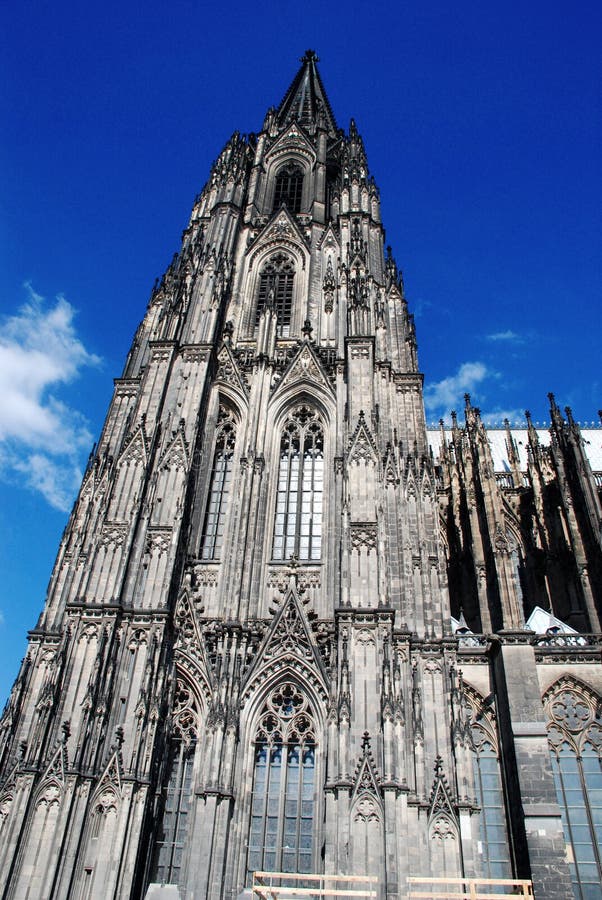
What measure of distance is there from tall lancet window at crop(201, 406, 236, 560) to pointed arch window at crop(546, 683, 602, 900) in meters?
10.8

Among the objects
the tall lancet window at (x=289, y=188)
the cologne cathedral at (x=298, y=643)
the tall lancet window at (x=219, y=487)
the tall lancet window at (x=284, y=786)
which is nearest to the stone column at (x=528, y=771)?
the cologne cathedral at (x=298, y=643)

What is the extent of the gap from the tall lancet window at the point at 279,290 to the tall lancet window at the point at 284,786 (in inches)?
573

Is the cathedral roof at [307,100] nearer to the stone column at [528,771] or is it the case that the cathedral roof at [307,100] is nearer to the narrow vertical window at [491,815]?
the stone column at [528,771]

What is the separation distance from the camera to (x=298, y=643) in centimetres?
1809

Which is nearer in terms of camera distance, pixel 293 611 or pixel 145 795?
pixel 145 795

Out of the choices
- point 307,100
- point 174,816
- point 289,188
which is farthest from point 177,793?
point 307,100

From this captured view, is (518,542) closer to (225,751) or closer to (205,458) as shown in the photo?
(205,458)

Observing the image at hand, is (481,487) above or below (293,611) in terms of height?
above

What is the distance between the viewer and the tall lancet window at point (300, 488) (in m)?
20.7

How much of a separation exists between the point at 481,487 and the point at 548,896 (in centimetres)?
1275

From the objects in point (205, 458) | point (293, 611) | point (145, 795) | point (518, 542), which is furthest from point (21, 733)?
point (518, 542)

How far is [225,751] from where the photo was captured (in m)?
16.3

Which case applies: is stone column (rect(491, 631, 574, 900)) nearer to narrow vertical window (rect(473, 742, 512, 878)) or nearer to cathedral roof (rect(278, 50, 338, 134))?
narrow vertical window (rect(473, 742, 512, 878))

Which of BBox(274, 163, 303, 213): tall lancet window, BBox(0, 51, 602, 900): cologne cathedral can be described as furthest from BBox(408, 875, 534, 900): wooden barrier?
BBox(274, 163, 303, 213): tall lancet window
